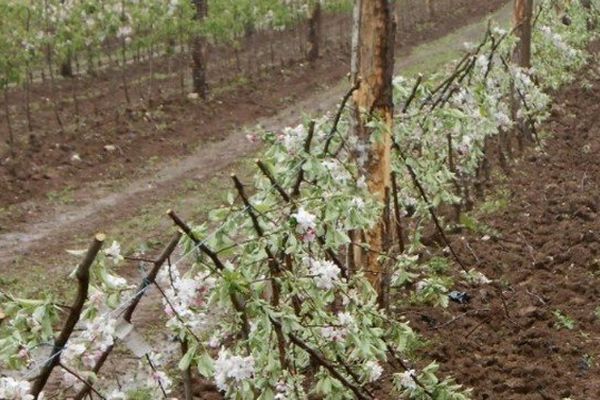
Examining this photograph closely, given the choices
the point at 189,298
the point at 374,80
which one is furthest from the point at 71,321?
the point at 374,80

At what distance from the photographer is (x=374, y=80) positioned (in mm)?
6312

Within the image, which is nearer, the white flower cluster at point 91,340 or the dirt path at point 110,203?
the white flower cluster at point 91,340

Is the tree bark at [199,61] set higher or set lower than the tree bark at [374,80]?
lower

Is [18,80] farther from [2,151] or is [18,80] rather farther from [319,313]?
[319,313]

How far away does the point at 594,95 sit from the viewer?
1578cm

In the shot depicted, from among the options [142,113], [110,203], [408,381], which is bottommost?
[110,203]

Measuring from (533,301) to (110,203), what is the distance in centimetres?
786

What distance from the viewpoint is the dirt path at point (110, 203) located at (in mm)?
11312

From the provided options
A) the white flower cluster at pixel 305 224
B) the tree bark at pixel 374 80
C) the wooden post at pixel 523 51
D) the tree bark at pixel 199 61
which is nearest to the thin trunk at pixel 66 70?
the tree bark at pixel 199 61

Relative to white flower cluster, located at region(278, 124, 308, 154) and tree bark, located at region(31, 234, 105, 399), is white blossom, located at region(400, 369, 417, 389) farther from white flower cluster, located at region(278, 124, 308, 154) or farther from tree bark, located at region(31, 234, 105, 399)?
tree bark, located at region(31, 234, 105, 399)

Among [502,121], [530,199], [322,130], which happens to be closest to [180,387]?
[322,130]

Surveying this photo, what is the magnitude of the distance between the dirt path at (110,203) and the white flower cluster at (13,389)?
25.5ft

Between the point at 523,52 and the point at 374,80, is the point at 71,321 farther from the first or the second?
the point at 523,52

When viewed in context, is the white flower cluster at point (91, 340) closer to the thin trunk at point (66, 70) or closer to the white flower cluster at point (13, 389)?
the white flower cluster at point (13, 389)
